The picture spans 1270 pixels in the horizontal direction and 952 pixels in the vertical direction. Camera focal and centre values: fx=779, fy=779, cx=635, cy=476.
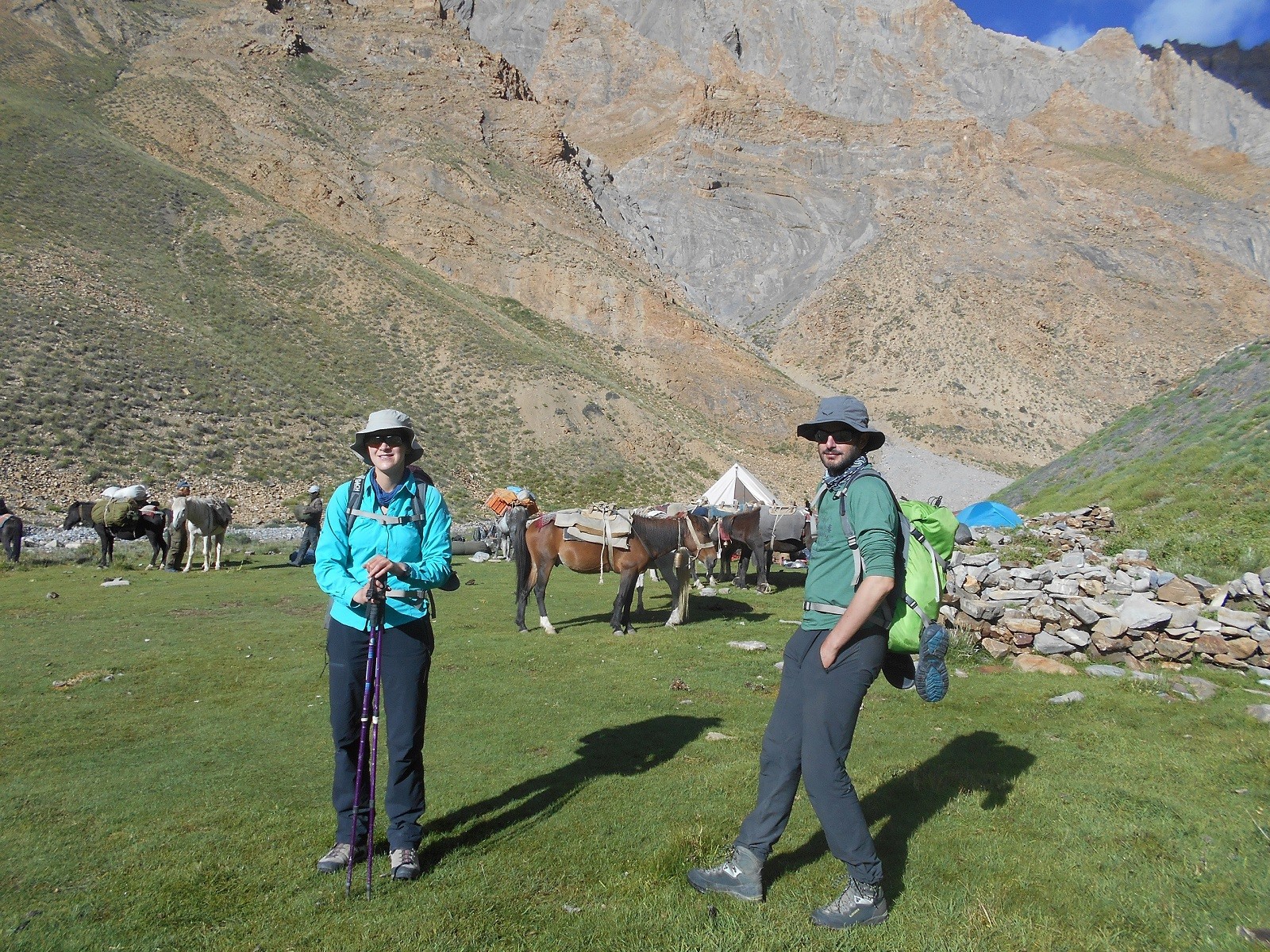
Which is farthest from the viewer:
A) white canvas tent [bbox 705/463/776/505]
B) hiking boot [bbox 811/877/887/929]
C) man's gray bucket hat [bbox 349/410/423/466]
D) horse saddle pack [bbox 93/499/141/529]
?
white canvas tent [bbox 705/463/776/505]

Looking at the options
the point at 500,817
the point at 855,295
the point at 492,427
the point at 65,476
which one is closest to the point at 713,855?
the point at 500,817

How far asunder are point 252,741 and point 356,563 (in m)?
3.35

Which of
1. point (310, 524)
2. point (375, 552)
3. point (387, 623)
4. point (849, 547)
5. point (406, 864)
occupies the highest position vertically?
point (849, 547)

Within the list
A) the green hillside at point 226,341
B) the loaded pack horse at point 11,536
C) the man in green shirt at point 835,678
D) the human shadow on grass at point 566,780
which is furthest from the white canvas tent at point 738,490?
the man in green shirt at point 835,678

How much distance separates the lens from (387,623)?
Answer: 4.34 m

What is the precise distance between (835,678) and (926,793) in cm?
235

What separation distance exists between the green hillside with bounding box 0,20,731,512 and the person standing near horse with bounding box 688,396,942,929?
30948mm

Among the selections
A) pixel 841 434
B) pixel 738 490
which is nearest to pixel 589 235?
pixel 738 490

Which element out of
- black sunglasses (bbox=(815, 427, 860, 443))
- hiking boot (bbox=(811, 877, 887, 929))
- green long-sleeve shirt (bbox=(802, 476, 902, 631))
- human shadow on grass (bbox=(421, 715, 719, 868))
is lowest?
human shadow on grass (bbox=(421, 715, 719, 868))

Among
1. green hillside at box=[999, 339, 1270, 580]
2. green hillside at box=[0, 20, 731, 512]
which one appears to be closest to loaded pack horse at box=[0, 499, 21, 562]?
green hillside at box=[0, 20, 731, 512]

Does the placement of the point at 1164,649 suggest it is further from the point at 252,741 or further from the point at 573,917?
the point at 252,741

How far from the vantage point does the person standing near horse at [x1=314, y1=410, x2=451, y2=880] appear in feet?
14.2

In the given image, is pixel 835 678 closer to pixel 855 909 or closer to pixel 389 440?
pixel 855 909

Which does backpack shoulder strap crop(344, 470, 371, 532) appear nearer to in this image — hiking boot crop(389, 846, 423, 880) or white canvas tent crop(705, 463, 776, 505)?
hiking boot crop(389, 846, 423, 880)
